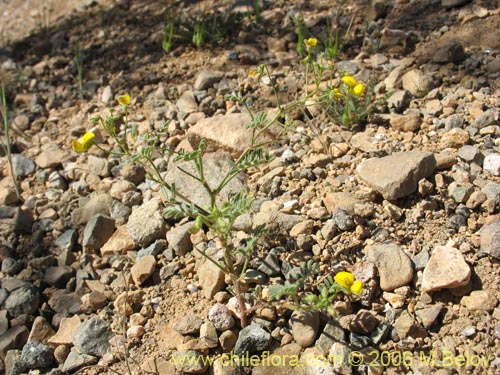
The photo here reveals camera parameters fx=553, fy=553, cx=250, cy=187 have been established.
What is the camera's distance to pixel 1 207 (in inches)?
129

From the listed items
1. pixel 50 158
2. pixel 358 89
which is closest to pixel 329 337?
pixel 358 89

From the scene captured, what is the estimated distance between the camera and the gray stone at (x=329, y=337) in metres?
2.20

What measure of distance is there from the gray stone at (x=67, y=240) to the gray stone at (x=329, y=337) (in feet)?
4.91

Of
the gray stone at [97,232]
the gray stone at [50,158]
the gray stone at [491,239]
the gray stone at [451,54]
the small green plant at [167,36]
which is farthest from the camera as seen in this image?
the small green plant at [167,36]

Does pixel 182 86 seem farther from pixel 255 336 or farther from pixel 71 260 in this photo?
pixel 255 336

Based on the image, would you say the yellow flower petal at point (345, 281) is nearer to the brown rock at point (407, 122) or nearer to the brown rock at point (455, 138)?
the brown rock at point (455, 138)

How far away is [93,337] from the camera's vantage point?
2488 millimetres

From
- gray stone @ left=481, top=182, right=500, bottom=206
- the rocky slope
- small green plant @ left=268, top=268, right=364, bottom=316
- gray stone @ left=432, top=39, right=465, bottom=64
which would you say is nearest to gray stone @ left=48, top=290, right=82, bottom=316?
the rocky slope

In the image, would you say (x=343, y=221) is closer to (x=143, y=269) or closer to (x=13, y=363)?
(x=143, y=269)

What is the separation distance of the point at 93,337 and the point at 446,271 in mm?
1558

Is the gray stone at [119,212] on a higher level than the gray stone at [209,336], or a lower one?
higher

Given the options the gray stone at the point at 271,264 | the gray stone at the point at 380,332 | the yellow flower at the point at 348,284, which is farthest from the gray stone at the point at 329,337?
the gray stone at the point at 271,264

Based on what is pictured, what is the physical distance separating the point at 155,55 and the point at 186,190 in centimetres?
158

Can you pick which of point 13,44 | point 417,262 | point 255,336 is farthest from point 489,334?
point 13,44
